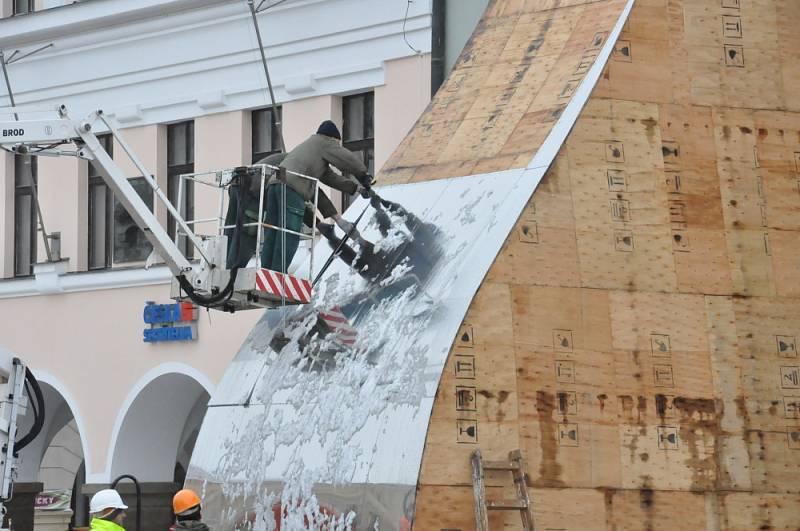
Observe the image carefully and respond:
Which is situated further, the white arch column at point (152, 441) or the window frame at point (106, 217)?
the window frame at point (106, 217)

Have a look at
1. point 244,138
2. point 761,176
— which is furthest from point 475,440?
point 244,138

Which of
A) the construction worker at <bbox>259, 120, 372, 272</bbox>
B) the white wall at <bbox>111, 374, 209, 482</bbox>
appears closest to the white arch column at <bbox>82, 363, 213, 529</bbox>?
the white wall at <bbox>111, 374, 209, 482</bbox>

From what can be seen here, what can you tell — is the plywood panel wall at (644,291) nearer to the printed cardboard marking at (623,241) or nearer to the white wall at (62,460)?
the printed cardboard marking at (623,241)

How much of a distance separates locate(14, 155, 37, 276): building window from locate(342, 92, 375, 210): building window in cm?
607

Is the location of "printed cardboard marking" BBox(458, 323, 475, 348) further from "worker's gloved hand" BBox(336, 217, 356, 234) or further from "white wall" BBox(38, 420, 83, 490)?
"white wall" BBox(38, 420, 83, 490)

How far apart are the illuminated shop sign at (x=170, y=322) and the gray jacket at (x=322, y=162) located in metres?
10.1

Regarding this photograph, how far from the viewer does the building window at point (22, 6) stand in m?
32.3

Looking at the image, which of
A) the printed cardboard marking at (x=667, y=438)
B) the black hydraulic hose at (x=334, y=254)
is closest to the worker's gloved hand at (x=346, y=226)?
the black hydraulic hose at (x=334, y=254)

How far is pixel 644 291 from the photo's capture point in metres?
18.1

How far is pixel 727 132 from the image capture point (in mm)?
18906

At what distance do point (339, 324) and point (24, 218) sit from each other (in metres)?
14.4

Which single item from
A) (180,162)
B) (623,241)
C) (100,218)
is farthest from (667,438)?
(100,218)

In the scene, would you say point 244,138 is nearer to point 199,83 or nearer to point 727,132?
point 199,83

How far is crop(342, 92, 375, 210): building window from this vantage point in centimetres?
2823
